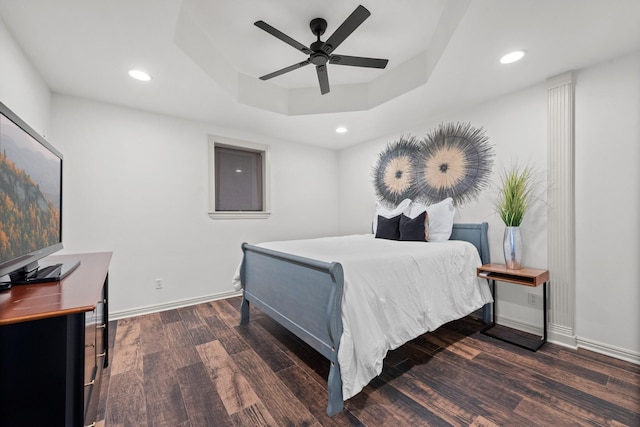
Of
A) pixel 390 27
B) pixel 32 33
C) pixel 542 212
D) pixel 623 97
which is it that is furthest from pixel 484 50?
pixel 32 33

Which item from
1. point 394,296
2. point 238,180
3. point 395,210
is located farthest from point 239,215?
point 394,296

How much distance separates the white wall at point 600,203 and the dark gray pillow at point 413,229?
37.0 inches

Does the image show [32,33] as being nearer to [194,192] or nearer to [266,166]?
[194,192]

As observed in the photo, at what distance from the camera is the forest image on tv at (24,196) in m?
1.03

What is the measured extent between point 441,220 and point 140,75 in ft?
10.9

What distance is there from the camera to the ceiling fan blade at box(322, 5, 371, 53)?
5.47 ft

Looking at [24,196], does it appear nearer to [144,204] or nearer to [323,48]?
[323,48]

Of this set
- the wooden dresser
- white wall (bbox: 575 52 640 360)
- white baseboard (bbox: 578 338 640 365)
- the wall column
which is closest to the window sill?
the wooden dresser

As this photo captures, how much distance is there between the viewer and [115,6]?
5.48 feet

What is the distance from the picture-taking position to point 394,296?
1899mm

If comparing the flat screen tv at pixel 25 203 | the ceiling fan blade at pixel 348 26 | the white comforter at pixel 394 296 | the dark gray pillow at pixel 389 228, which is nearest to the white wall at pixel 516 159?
the white comforter at pixel 394 296

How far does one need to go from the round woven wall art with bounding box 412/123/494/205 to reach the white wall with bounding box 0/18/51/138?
3851mm

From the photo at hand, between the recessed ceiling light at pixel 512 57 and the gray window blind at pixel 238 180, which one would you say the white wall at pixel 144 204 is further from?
the recessed ceiling light at pixel 512 57

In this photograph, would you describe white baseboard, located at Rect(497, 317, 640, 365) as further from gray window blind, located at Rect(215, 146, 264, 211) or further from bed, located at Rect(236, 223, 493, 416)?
gray window blind, located at Rect(215, 146, 264, 211)
